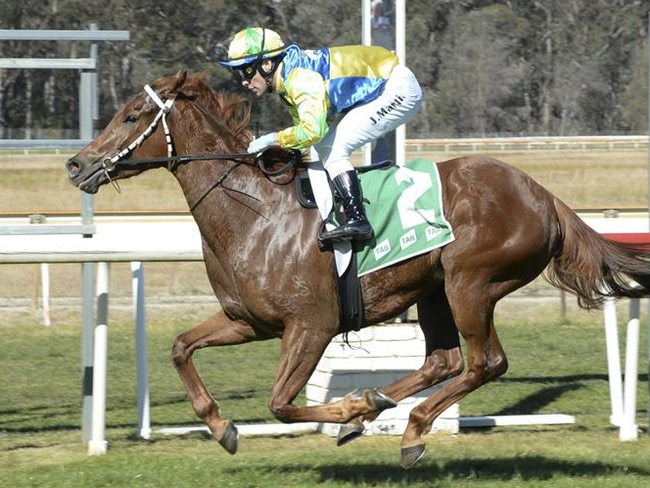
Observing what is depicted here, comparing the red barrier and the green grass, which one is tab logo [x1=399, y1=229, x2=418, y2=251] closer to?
the green grass

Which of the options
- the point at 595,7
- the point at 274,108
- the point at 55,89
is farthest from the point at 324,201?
the point at 595,7

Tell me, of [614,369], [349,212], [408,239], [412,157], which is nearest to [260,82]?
[349,212]

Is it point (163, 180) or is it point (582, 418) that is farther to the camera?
point (163, 180)

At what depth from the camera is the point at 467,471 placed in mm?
5840

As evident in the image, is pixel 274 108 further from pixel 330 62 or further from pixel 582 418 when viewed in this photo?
pixel 330 62

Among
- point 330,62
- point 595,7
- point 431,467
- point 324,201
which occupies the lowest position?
point 431,467

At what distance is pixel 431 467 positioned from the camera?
5977 mm

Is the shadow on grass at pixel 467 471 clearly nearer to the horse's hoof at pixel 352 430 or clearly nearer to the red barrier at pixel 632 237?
the horse's hoof at pixel 352 430

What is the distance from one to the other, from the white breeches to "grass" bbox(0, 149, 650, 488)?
1.55 meters

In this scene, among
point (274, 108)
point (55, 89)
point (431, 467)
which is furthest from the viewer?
point (274, 108)

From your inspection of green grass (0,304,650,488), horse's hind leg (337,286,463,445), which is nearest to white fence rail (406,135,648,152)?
green grass (0,304,650,488)

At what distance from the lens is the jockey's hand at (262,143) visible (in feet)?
17.9

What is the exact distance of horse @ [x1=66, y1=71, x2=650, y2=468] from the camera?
5352 millimetres

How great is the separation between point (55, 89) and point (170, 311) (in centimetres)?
369
